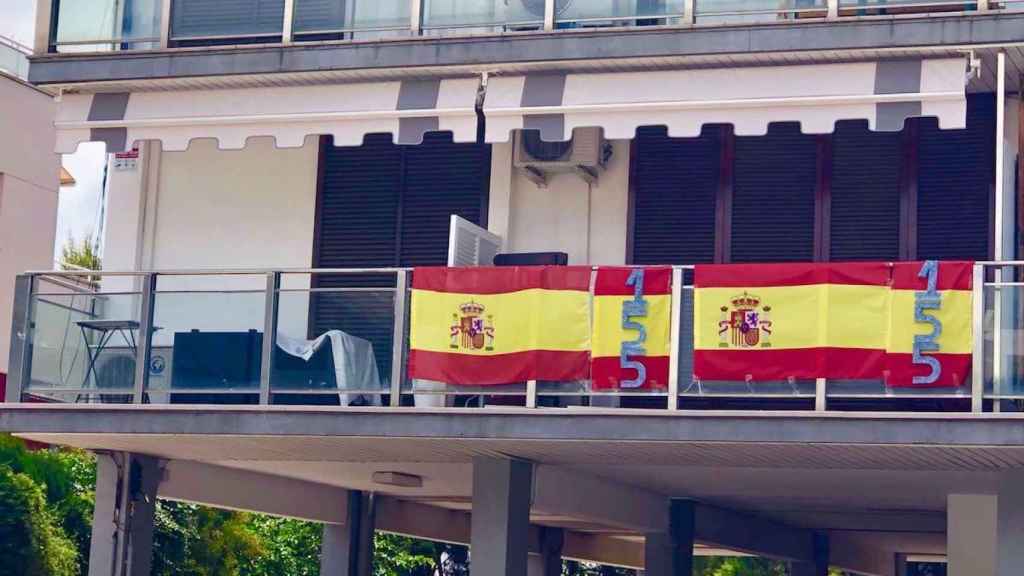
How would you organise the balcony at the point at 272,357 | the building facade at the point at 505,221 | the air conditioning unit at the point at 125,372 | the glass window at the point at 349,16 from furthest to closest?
1. the glass window at the point at 349,16
2. the air conditioning unit at the point at 125,372
3. the balcony at the point at 272,357
4. the building facade at the point at 505,221

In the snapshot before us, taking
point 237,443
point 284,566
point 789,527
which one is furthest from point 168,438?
point 284,566

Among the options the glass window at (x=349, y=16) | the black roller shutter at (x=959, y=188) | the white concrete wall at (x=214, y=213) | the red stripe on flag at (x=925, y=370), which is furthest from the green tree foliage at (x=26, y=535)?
the red stripe on flag at (x=925, y=370)

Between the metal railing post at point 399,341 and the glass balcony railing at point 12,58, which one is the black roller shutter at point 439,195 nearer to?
the metal railing post at point 399,341

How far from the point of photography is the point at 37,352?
61.4ft

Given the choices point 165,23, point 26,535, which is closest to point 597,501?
point 165,23

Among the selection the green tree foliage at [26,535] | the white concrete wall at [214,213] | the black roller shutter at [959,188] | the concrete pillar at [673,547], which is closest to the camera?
the black roller shutter at [959,188]

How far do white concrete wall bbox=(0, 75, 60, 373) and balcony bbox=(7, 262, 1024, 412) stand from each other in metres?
14.7

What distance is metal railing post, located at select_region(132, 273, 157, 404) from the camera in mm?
18391

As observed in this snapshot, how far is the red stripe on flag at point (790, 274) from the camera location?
53.9 feet

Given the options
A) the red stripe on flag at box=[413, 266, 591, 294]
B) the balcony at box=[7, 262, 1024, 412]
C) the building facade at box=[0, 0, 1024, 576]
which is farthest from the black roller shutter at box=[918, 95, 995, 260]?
the red stripe on flag at box=[413, 266, 591, 294]

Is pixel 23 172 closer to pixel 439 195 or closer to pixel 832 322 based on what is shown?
pixel 439 195

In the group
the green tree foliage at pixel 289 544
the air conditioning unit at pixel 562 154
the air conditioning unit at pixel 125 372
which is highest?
the air conditioning unit at pixel 562 154

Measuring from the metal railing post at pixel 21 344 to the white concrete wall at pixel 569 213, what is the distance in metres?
4.38

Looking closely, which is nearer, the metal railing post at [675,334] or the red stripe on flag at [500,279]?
the metal railing post at [675,334]
